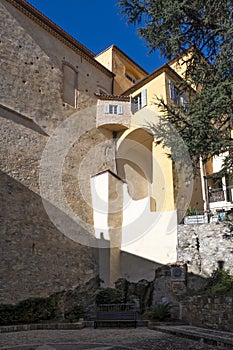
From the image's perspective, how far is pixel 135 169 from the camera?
752 inches

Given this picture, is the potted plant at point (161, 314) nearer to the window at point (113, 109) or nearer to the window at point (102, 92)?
the window at point (113, 109)

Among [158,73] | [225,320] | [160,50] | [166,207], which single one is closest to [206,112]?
[160,50]

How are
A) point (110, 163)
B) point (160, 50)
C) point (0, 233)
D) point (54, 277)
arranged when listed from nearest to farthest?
1. point (160, 50)
2. point (0, 233)
3. point (54, 277)
4. point (110, 163)

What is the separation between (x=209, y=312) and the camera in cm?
952

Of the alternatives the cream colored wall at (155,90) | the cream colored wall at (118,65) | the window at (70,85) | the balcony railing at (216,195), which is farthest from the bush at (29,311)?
the cream colored wall at (118,65)

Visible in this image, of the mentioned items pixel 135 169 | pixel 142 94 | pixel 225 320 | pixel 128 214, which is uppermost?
pixel 142 94

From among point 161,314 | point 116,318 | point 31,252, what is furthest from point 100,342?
point 31,252

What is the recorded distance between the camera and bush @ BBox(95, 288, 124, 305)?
46.9 ft

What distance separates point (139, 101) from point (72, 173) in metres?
5.75

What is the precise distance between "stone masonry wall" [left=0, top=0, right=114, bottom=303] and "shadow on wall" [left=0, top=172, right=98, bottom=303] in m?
0.03

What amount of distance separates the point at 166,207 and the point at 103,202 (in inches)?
115

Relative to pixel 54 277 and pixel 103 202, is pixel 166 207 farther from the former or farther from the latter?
pixel 54 277

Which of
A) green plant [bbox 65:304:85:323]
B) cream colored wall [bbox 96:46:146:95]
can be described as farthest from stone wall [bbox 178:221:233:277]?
cream colored wall [bbox 96:46:146:95]

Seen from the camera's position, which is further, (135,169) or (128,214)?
(135,169)
